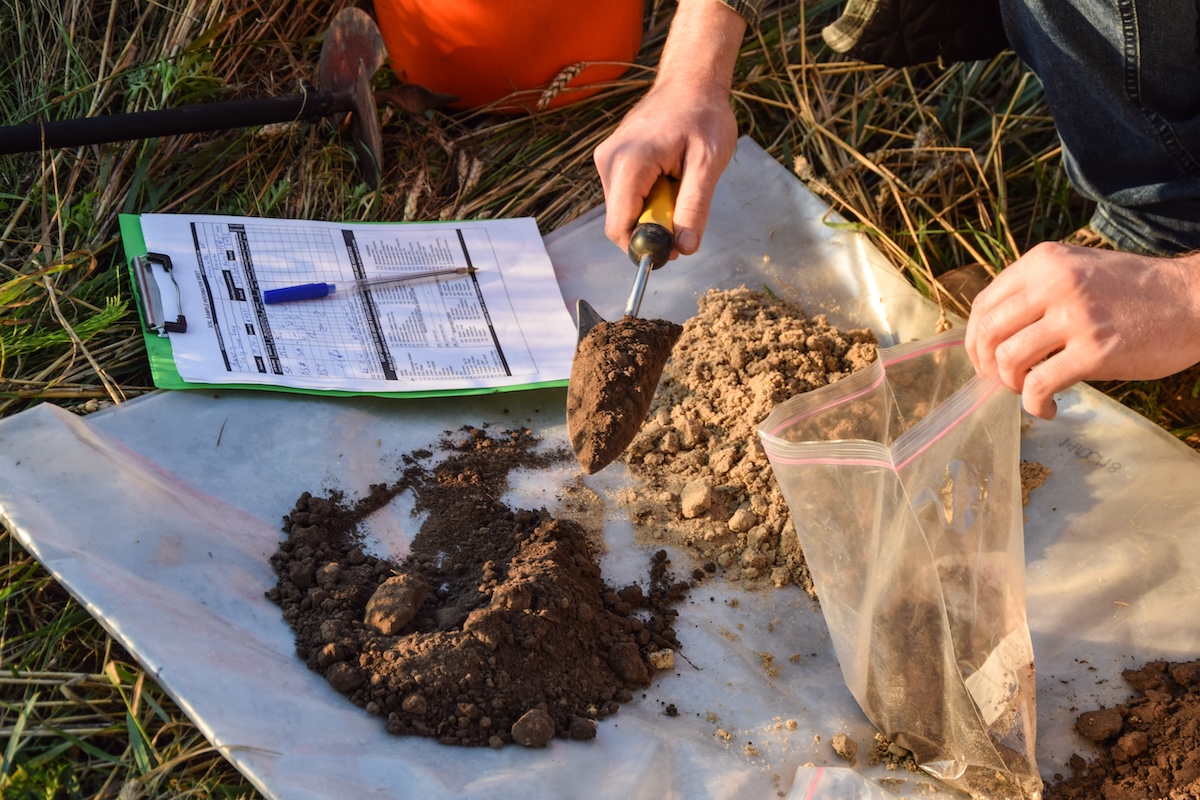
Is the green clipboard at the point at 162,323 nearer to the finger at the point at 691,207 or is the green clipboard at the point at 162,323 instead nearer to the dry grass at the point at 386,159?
the dry grass at the point at 386,159

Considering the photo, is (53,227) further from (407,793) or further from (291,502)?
(407,793)

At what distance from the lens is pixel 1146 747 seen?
130cm

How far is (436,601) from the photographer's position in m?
1.37

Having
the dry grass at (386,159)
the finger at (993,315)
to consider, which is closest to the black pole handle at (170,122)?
the dry grass at (386,159)

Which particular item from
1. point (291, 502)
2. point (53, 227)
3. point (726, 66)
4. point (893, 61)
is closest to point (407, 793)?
point (291, 502)

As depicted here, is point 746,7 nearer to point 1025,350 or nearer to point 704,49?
point 704,49

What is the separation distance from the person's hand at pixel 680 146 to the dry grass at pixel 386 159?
1.82 ft

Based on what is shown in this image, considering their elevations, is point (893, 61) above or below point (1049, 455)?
→ above

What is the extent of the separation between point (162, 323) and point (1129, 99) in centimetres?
153

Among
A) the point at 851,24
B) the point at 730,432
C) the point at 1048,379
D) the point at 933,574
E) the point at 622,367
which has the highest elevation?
the point at 851,24

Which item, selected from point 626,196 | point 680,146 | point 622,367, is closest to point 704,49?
point 680,146

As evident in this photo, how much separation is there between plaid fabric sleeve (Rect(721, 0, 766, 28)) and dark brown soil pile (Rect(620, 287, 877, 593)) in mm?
454

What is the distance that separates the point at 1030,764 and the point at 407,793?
722 millimetres

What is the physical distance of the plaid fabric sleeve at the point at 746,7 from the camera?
1650 mm
